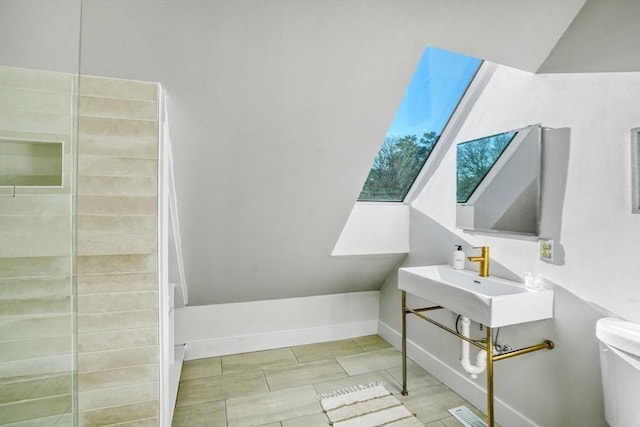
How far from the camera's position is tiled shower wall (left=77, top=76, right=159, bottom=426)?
52.0 inches

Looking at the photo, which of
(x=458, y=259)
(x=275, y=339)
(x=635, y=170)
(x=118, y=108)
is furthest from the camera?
(x=275, y=339)

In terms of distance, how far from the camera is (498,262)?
185 cm

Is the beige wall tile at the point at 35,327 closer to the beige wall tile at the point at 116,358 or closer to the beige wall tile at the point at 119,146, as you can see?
the beige wall tile at the point at 116,358

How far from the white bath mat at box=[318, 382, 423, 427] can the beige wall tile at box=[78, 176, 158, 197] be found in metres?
1.66

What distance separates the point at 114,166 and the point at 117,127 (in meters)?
0.17

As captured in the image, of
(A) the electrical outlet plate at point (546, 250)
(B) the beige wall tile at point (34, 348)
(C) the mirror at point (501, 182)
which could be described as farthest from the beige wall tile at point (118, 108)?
(A) the electrical outlet plate at point (546, 250)

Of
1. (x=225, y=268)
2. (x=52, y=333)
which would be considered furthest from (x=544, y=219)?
(x=52, y=333)

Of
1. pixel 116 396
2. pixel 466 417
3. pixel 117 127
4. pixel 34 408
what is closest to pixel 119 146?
pixel 117 127

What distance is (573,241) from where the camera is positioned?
146 centimetres

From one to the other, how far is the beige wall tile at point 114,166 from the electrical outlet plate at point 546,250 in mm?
1930

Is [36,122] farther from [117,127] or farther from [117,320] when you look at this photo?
[117,320]

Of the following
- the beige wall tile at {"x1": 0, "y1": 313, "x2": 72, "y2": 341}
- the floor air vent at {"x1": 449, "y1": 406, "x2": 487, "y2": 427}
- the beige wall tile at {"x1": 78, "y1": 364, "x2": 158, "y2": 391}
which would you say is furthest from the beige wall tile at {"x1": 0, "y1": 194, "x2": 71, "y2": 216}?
the floor air vent at {"x1": 449, "y1": 406, "x2": 487, "y2": 427}

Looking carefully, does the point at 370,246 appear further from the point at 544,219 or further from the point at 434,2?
the point at 434,2

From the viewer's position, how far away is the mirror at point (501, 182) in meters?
1.65
